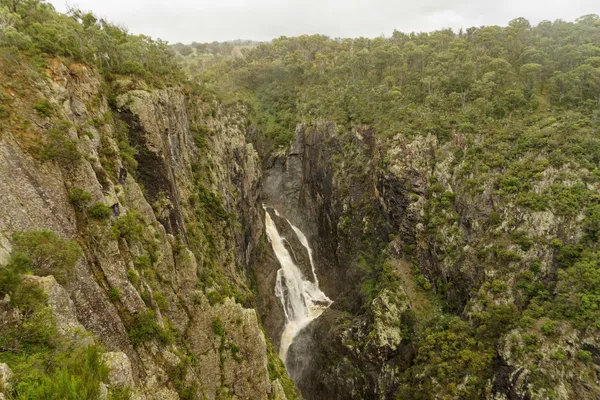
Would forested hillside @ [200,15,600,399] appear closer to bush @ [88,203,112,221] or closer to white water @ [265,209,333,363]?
white water @ [265,209,333,363]

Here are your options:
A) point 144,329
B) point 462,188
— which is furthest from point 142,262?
point 462,188

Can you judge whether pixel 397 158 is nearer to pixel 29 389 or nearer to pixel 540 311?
pixel 540 311

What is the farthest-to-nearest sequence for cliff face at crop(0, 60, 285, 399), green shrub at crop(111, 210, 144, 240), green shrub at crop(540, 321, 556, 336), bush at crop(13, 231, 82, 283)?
green shrub at crop(540, 321, 556, 336), green shrub at crop(111, 210, 144, 240), cliff face at crop(0, 60, 285, 399), bush at crop(13, 231, 82, 283)

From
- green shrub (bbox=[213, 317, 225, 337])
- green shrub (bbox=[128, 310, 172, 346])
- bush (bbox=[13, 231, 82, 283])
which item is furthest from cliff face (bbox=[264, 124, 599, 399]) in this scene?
bush (bbox=[13, 231, 82, 283])

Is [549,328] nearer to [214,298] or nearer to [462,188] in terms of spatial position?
[462,188]

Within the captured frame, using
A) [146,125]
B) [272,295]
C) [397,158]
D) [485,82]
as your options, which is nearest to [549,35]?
[485,82]

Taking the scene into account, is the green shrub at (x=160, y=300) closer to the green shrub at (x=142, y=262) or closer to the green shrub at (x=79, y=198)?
the green shrub at (x=142, y=262)
